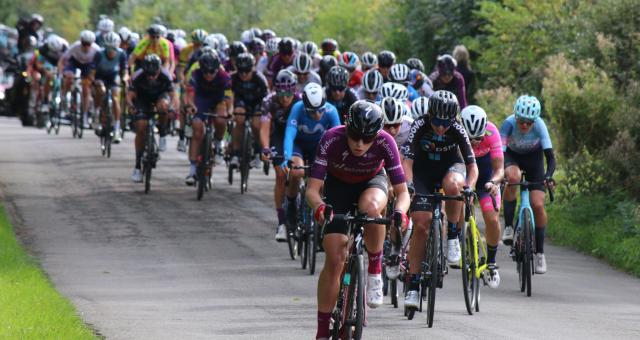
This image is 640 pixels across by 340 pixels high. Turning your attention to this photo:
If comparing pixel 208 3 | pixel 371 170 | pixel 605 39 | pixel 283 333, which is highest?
pixel 208 3

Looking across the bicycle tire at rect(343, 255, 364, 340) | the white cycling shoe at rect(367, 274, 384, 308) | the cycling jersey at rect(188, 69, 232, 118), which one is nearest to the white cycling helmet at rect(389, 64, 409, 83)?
the cycling jersey at rect(188, 69, 232, 118)

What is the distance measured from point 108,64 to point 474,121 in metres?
13.9

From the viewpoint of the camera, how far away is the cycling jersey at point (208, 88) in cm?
2233

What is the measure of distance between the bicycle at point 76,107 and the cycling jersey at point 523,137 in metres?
A: 14.9

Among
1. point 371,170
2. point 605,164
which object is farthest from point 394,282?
point 605,164

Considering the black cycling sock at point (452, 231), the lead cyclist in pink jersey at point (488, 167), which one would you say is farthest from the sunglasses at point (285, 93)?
the black cycling sock at point (452, 231)

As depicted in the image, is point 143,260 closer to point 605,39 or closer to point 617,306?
point 617,306

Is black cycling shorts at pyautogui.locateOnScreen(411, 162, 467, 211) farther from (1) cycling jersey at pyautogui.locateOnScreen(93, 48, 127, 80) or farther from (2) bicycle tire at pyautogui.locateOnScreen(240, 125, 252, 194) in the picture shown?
(1) cycling jersey at pyautogui.locateOnScreen(93, 48, 127, 80)

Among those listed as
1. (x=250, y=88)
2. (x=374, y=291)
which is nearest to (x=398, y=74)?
(x=250, y=88)

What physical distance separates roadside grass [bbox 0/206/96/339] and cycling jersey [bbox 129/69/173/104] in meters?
6.61

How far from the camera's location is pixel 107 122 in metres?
27.7

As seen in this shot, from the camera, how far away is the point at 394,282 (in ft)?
46.5

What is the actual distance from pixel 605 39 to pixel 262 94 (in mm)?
5303

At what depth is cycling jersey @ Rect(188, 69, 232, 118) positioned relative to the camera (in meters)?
22.3
